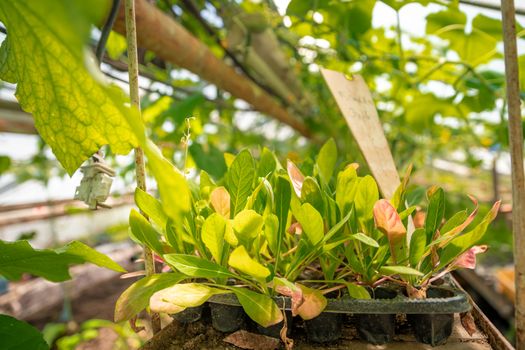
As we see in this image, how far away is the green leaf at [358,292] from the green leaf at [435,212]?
10cm

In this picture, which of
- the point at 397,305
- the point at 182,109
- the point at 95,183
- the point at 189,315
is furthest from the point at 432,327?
the point at 182,109

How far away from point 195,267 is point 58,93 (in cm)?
19

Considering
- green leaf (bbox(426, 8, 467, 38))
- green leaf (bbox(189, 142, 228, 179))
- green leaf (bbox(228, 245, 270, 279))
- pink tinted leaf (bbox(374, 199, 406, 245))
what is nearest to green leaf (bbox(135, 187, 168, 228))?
green leaf (bbox(228, 245, 270, 279))

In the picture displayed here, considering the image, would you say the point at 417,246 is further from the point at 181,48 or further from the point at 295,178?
the point at 181,48

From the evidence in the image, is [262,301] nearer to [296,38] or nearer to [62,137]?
[62,137]

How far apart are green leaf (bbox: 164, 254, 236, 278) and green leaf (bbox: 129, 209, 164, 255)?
6 cm

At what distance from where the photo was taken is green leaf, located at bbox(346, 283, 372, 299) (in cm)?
38

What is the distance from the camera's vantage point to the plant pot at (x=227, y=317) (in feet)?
1.36

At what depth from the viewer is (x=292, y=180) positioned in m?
0.43

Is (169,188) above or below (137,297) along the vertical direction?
above

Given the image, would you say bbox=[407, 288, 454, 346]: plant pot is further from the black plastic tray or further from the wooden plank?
the wooden plank

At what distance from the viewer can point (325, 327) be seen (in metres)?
0.40

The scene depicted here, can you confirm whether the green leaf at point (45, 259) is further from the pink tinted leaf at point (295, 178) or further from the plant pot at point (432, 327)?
the plant pot at point (432, 327)

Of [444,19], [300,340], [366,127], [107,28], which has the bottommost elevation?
[300,340]
